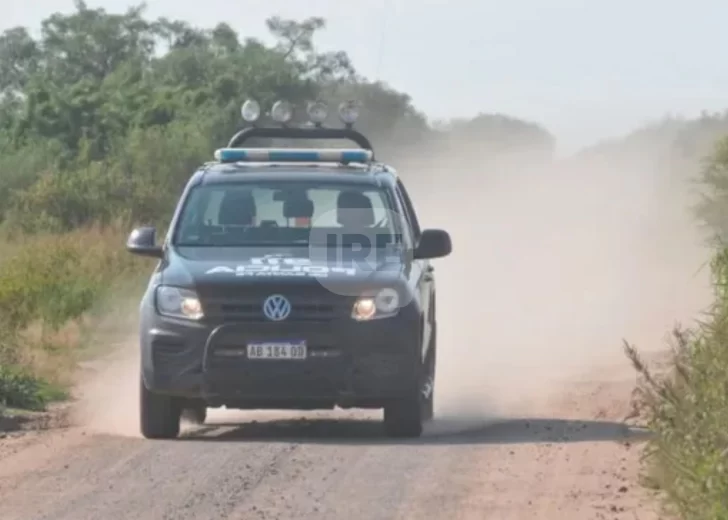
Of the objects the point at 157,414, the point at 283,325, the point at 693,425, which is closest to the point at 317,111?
the point at 283,325

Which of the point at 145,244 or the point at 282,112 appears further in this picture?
the point at 282,112

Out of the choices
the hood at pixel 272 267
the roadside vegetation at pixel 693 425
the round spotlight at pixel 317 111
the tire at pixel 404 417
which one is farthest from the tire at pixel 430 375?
the round spotlight at pixel 317 111

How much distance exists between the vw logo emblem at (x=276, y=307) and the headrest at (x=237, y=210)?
4.42 feet

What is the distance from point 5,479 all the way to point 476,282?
54.7 ft

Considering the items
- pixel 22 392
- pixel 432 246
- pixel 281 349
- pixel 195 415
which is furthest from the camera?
pixel 22 392

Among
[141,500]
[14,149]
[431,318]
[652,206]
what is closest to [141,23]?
[14,149]

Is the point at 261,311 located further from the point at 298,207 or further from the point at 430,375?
the point at 430,375

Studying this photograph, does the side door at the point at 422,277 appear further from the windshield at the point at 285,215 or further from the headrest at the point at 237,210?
the headrest at the point at 237,210

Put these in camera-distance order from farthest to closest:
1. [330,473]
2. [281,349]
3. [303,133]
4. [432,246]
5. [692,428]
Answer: [303,133] < [432,246] < [281,349] < [330,473] < [692,428]

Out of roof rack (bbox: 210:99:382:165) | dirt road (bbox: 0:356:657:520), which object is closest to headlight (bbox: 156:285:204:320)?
dirt road (bbox: 0:356:657:520)

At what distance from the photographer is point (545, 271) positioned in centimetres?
2983

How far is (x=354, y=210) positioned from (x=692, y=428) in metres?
4.49

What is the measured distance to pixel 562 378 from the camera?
1650 cm

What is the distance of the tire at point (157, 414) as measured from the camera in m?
11.9
